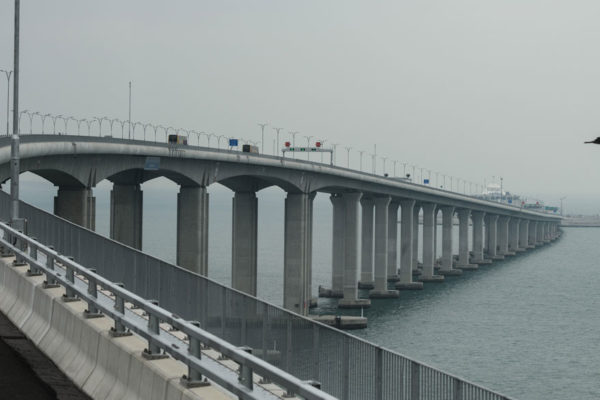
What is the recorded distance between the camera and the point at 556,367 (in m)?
64.9

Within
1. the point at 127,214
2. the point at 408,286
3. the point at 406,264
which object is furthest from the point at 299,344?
the point at 406,264

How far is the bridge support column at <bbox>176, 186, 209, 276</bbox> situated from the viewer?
81.1 m

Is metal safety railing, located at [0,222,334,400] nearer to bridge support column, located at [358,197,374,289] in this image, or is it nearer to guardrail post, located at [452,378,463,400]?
guardrail post, located at [452,378,463,400]

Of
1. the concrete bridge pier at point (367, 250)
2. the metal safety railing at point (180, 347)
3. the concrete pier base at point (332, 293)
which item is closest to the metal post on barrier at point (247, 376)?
the metal safety railing at point (180, 347)

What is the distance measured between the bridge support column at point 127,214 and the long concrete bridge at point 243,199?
0.27 ft

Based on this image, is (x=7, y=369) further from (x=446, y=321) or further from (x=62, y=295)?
(x=446, y=321)

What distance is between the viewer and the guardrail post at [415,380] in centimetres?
1306

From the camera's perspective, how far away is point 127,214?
266 feet

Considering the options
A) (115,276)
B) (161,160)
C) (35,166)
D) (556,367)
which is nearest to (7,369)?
(115,276)

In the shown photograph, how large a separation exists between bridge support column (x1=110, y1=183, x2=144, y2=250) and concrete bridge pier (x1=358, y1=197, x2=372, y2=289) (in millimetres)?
49832

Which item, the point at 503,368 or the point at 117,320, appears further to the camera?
the point at 503,368

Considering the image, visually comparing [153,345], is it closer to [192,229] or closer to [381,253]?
[192,229]

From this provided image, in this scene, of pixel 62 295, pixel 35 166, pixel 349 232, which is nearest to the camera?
pixel 62 295

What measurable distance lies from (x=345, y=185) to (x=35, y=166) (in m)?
62.2
